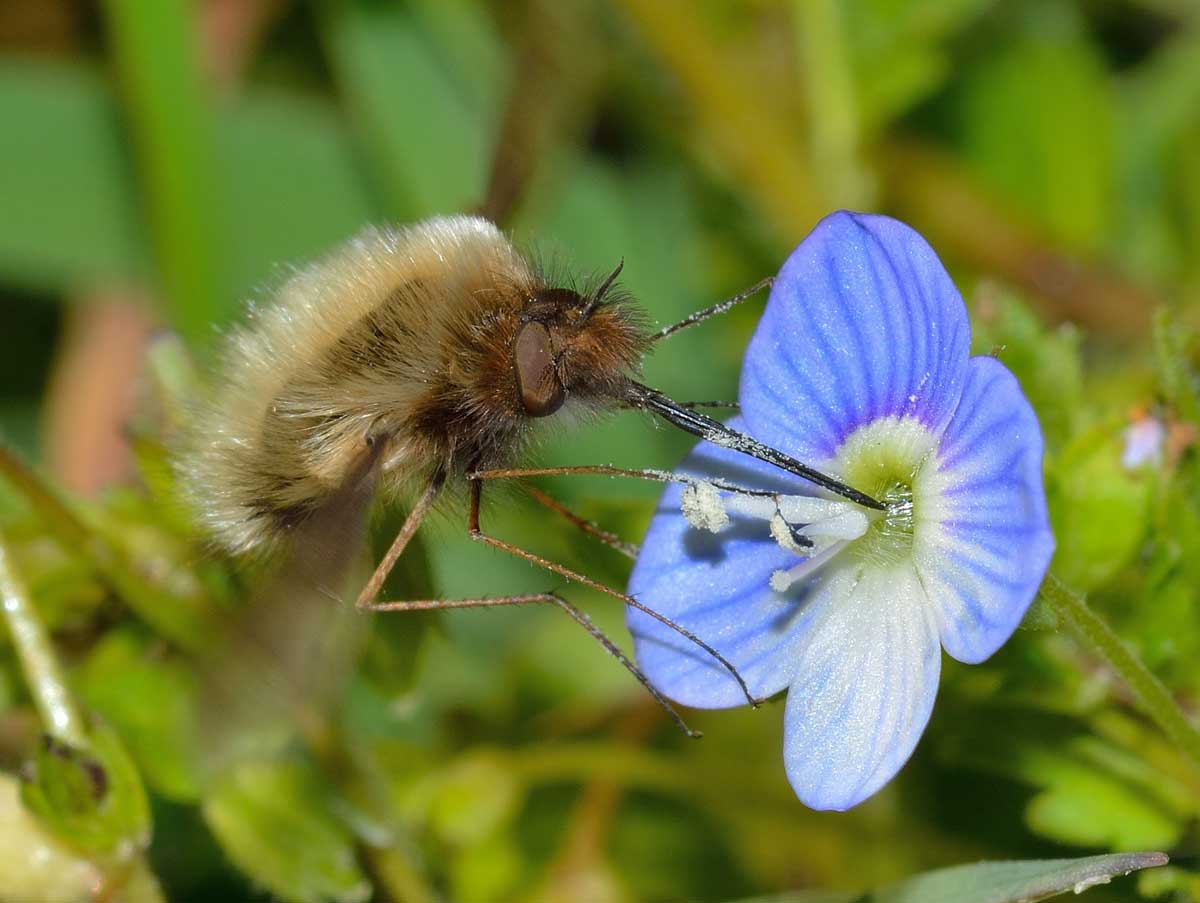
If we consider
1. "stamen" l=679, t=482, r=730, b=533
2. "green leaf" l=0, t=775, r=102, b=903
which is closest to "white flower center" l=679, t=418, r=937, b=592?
"stamen" l=679, t=482, r=730, b=533

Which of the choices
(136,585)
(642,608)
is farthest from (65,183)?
(642,608)

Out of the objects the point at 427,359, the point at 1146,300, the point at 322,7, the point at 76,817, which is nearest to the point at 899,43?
the point at 1146,300

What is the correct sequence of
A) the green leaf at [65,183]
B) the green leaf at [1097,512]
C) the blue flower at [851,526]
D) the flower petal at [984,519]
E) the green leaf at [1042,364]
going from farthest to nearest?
the green leaf at [65,183] → the green leaf at [1042,364] → the green leaf at [1097,512] → the blue flower at [851,526] → the flower petal at [984,519]

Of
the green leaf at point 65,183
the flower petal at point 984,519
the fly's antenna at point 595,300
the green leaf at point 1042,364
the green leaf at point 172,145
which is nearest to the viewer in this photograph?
the flower petal at point 984,519

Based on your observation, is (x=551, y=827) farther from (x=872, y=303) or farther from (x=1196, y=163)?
(x=1196, y=163)

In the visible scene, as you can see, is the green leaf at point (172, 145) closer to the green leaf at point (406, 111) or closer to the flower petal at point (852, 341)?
the green leaf at point (406, 111)

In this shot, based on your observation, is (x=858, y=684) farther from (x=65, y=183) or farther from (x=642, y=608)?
(x=65, y=183)

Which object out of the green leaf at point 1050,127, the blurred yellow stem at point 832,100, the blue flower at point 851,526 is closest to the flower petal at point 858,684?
the blue flower at point 851,526
